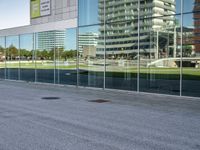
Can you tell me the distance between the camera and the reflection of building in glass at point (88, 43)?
20.6 meters

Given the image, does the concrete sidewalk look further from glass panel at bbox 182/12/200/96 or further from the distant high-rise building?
the distant high-rise building

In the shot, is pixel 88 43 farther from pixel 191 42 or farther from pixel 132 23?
pixel 191 42

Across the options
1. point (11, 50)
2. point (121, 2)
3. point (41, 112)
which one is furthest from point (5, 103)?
point (11, 50)

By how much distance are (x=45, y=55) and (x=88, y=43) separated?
18.8ft

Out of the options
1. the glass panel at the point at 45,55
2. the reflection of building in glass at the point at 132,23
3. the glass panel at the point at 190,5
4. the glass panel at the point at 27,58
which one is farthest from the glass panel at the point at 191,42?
the glass panel at the point at 27,58

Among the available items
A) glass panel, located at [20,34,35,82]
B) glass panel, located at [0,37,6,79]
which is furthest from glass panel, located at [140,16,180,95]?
glass panel, located at [0,37,6,79]

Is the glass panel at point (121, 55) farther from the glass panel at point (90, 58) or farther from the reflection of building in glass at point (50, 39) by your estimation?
the reflection of building in glass at point (50, 39)

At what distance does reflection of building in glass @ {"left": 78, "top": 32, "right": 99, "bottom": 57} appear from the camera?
20625 mm

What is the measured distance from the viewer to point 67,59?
2366 cm

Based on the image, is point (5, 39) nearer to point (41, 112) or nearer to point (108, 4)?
point (108, 4)

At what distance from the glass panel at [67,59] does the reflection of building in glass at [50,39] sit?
1.03 ft

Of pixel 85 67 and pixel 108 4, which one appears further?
pixel 85 67

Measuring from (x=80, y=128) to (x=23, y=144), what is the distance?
2.01 m

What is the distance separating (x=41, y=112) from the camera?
38.3 feet
